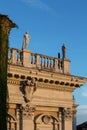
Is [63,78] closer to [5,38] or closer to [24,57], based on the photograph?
[24,57]

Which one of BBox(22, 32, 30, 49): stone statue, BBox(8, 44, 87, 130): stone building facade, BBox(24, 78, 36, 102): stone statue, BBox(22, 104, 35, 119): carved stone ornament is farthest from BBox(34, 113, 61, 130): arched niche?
BBox(22, 32, 30, 49): stone statue

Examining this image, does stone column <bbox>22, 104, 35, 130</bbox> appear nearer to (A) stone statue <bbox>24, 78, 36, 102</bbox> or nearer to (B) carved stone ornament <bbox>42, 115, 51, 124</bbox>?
(A) stone statue <bbox>24, 78, 36, 102</bbox>

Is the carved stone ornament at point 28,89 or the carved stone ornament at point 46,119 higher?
the carved stone ornament at point 28,89

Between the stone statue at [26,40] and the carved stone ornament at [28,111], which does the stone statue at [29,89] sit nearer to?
the carved stone ornament at [28,111]

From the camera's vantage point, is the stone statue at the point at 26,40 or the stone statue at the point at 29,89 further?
the stone statue at the point at 26,40

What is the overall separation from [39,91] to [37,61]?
149 centimetres


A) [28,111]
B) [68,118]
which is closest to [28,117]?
[28,111]

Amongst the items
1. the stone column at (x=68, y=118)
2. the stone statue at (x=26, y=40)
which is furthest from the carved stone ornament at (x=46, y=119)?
the stone statue at (x=26, y=40)

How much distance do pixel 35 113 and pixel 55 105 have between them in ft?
4.24

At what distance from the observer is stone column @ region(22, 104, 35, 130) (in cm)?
2203

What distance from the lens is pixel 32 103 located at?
2250cm

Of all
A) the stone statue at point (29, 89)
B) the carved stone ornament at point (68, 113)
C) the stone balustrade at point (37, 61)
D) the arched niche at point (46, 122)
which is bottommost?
the arched niche at point (46, 122)

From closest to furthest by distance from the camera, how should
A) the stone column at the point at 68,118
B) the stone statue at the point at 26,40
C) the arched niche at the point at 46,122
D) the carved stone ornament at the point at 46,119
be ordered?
1. the arched niche at the point at 46,122
2. the stone statue at the point at 26,40
3. the carved stone ornament at the point at 46,119
4. the stone column at the point at 68,118

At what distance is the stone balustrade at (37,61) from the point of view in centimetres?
2205
